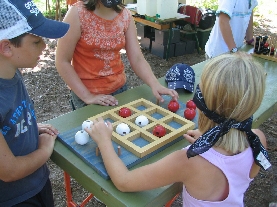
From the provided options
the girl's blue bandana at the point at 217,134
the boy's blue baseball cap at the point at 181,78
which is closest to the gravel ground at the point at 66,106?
the boy's blue baseball cap at the point at 181,78

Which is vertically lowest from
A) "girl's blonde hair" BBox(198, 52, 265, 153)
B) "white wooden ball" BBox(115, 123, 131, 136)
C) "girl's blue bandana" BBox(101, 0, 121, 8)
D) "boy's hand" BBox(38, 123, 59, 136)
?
"boy's hand" BBox(38, 123, 59, 136)

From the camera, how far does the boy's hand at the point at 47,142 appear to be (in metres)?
1.37

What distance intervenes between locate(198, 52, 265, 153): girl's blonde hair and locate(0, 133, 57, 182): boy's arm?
721 mm

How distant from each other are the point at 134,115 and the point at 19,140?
0.60 meters

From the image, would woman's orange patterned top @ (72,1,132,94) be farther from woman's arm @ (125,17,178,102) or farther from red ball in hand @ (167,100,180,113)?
red ball in hand @ (167,100,180,113)

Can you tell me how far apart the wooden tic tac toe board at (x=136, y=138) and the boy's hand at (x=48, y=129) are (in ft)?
0.13

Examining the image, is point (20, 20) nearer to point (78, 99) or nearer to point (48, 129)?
point (48, 129)

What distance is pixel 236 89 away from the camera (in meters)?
1.02

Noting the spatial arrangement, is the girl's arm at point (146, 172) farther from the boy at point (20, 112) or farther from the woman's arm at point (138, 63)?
the woman's arm at point (138, 63)

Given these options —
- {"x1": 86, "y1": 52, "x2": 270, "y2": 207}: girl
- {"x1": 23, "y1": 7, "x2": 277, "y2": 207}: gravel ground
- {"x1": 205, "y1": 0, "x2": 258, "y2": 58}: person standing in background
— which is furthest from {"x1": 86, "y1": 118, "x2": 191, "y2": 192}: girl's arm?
{"x1": 205, "y1": 0, "x2": 258, "y2": 58}: person standing in background

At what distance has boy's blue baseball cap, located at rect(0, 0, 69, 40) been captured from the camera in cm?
105

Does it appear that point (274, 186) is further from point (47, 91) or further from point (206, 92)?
point (47, 91)

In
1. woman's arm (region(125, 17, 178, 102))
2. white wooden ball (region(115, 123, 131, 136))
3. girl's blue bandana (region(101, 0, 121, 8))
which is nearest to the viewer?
white wooden ball (region(115, 123, 131, 136))

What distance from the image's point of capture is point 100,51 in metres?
1.92
